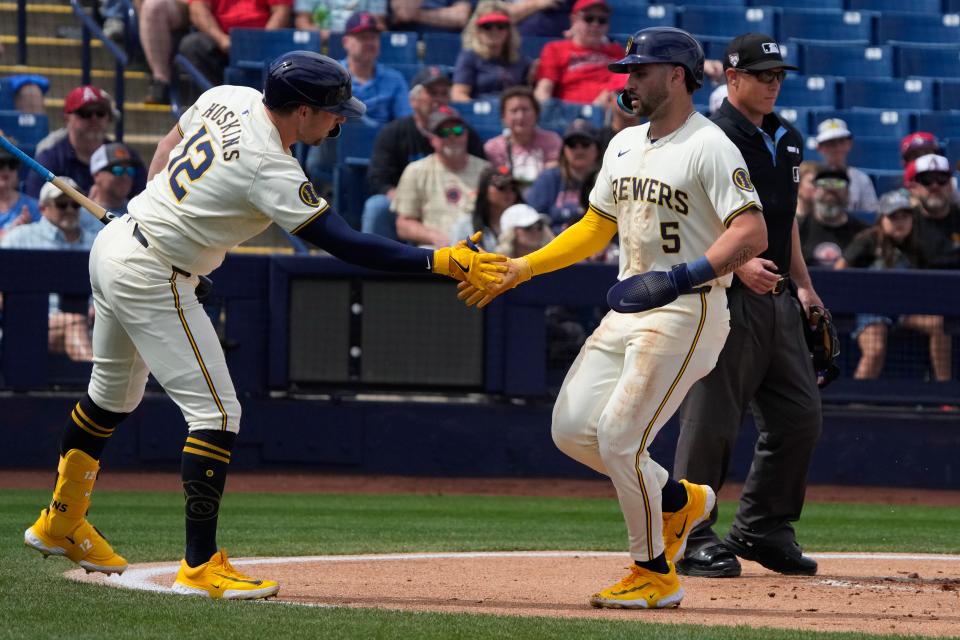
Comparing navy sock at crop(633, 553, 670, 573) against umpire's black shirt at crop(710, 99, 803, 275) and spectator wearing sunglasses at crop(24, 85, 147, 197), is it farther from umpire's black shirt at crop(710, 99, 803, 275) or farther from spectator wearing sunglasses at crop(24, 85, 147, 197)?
spectator wearing sunglasses at crop(24, 85, 147, 197)

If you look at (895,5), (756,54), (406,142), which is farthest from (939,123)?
(756,54)

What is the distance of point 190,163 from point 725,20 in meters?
10.6

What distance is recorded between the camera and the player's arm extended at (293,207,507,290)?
202 inches

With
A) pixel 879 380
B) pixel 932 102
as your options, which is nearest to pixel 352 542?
pixel 879 380

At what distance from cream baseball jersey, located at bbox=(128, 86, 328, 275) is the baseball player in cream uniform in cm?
113

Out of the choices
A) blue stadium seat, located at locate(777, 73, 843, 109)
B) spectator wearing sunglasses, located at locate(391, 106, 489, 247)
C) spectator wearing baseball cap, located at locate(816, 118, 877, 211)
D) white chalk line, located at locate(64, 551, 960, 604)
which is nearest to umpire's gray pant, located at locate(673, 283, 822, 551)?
white chalk line, located at locate(64, 551, 960, 604)

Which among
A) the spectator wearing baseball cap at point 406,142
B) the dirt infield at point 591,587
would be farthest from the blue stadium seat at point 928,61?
the dirt infield at point 591,587

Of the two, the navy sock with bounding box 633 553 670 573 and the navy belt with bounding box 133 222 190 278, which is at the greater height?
the navy belt with bounding box 133 222 190 278

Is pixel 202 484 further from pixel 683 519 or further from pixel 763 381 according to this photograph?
pixel 763 381

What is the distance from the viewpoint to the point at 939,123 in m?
14.3

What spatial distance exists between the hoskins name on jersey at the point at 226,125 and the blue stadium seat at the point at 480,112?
745 centimetres

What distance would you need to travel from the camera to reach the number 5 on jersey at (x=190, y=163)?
17.0 feet

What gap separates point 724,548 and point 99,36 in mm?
8719

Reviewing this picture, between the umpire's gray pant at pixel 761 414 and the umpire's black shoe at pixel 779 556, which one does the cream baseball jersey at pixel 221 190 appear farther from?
the umpire's black shoe at pixel 779 556
